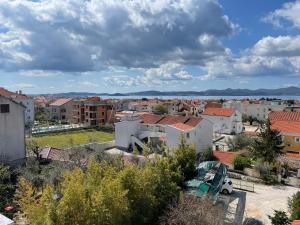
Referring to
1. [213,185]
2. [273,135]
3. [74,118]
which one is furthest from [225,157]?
[74,118]

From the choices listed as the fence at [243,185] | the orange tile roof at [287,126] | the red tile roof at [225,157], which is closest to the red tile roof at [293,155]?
the orange tile roof at [287,126]

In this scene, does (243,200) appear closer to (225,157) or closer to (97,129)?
(225,157)

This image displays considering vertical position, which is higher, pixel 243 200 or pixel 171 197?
pixel 171 197

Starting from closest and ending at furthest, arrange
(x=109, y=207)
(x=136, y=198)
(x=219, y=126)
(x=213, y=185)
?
(x=109, y=207) < (x=136, y=198) < (x=213, y=185) < (x=219, y=126)

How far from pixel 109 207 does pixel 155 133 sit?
45.7 m

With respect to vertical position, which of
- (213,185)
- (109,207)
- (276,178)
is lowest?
(276,178)

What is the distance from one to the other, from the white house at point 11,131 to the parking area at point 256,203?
22.2m

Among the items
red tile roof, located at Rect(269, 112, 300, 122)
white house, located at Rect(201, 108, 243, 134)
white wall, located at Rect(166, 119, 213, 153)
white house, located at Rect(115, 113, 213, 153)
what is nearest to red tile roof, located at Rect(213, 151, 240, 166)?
white wall, located at Rect(166, 119, 213, 153)

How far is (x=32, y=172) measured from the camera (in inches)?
1200

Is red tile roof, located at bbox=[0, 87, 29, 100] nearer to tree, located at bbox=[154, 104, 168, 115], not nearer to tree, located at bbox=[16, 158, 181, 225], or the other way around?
tree, located at bbox=[154, 104, 168, 115]

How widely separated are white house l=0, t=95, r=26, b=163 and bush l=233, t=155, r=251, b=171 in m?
26.8

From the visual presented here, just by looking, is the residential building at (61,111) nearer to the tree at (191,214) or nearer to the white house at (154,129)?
the white house at (154,129)

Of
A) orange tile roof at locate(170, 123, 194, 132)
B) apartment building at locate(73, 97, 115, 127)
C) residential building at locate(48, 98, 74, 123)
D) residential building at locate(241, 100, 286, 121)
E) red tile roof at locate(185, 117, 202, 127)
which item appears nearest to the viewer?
orange tile roof at locate(170, 123, 194, 132)

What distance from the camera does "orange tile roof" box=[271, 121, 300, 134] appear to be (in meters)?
55.0
